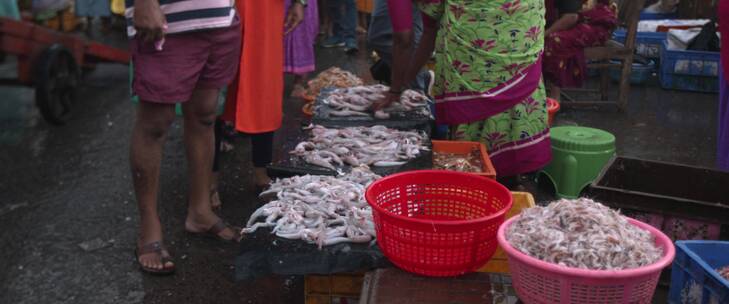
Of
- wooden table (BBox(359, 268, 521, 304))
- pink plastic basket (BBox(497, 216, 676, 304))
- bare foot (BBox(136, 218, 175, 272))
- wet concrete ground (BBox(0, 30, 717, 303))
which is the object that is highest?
pink plastic basket (BBox(497, 216, 676, 304))

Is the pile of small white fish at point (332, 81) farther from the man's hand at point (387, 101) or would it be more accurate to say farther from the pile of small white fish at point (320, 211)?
the pile of small white fish at point (320, 211)

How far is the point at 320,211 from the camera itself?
3.12 meters

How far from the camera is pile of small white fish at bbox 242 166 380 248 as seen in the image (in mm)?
2922

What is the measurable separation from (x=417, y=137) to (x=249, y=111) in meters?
1.11

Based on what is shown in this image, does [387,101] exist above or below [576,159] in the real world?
above

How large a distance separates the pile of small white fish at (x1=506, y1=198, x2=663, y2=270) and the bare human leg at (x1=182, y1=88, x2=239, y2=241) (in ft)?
6.73

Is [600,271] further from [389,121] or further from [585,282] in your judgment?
[389,121]

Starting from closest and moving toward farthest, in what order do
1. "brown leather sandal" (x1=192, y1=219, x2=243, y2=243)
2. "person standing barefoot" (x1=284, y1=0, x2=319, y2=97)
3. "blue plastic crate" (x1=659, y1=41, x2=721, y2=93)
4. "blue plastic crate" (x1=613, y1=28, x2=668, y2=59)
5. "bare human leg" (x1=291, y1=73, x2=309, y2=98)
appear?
"brown leather sandal" (x1=192, y1=219, x2=243, y2=243), "person standing barefoot" (x1=284, y1=0, x2=319, y2=97), "bare human leg" (x1=291, y1=73, x2=309, y2=98), "blue plastic crate" (x1=659, y1=41, x2=721, y2=93), "blue plastic crate" (x1=613, y1=28, x2=668, y2=59)

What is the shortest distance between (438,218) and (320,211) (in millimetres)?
516

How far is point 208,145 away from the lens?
400cm

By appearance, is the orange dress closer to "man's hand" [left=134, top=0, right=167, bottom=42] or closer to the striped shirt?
the striped shirt

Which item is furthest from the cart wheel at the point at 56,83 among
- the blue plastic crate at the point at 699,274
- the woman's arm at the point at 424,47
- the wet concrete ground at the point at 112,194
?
the blue plastic crate at the point at 699,274

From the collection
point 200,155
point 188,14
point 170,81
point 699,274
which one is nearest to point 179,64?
point 170,81

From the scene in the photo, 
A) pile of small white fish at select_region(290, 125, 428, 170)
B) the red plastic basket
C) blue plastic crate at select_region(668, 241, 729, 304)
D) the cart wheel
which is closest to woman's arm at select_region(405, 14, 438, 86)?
pile of small white fish at select_region(290, 125, 428, 170)
